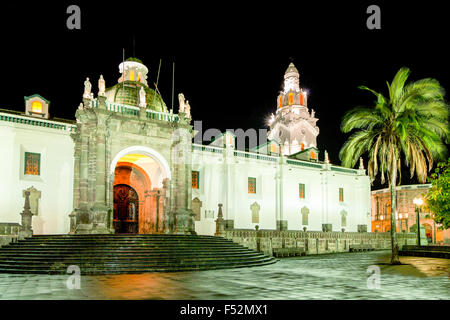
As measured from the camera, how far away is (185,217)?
87.7 feet

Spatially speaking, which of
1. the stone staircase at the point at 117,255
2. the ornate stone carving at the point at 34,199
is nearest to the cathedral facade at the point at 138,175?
the ornate stone carving at the point at 34,199

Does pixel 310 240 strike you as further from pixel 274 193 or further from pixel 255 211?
pixel 274 193

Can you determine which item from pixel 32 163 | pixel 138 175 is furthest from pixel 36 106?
pixel 138 175

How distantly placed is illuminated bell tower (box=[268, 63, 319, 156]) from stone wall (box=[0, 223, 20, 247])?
44.6 m

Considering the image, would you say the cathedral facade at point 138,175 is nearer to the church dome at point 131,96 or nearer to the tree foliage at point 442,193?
the church dome at point 131,96

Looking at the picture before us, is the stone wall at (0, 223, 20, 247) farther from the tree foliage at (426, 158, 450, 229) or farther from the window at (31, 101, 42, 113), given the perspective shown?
the tree foliage at (426, 158, 450, 229)

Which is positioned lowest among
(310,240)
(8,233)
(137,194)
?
(310,240)

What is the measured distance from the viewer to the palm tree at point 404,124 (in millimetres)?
21078

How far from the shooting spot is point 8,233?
841 inches

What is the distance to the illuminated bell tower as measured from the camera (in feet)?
206

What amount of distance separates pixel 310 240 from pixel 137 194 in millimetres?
14293

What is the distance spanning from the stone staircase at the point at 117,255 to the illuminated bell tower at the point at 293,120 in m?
41.4

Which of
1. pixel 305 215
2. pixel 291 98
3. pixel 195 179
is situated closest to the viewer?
pixel 195 179
